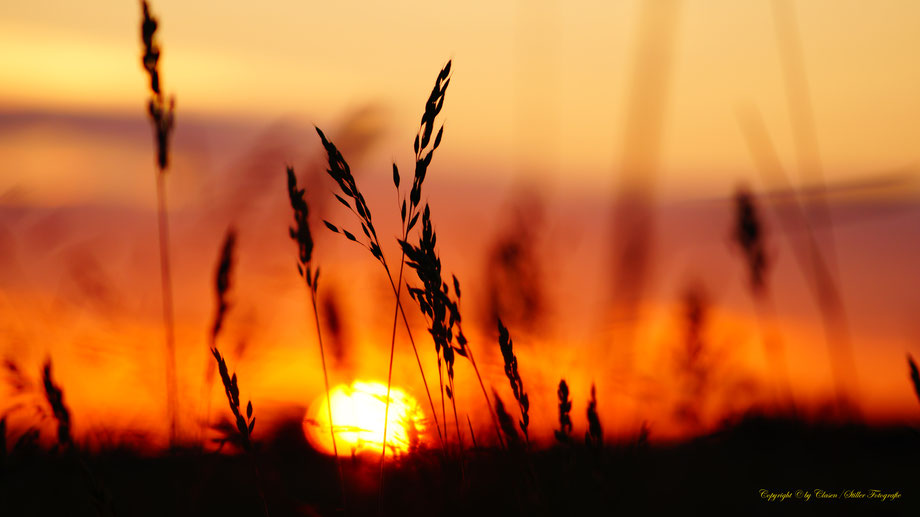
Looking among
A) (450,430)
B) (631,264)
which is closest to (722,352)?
(631,264)

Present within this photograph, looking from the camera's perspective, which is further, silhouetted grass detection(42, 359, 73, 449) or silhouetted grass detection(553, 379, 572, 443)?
silhouetted grass detection(42, 359, 73, 449)

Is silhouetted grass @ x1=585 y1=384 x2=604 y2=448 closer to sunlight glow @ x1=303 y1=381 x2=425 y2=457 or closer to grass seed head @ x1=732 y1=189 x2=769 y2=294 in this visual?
sunlight glow @ x1=303 y1=381 x2=425 y2=457

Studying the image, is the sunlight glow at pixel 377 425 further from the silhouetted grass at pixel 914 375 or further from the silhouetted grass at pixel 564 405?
the silhouetted grass at pixel 914 375

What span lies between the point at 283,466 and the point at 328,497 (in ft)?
1.01

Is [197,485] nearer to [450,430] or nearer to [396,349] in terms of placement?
[450,430]

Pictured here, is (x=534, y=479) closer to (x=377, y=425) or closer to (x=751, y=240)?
(x=377, y=425)

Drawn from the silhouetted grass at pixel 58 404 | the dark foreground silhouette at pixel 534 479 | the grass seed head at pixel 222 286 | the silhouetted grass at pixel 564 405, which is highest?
the grass seed head at pixel 222 286

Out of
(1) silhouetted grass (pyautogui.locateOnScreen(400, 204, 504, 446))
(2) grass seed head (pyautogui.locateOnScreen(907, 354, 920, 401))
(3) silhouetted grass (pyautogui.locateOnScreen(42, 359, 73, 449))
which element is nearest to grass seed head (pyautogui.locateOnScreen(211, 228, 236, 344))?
(3) silhouetted grass (pyautogui.locateOnScreen(42, 359, 73, 449))

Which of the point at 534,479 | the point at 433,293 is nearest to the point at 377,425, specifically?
the point at 433,293

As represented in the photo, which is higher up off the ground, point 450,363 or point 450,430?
point 450,363

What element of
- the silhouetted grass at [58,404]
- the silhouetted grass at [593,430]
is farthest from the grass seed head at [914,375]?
the silhouetted grass at [58,404]

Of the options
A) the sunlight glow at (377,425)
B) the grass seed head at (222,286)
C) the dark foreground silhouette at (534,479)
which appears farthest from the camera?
the grass seed head at (222,286)

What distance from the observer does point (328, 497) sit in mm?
2727

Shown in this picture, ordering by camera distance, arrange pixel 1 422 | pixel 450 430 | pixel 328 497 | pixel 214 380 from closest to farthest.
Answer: pixel 1 422 → pixel 450 430 → pixel 328 497 → pixel 214 380
